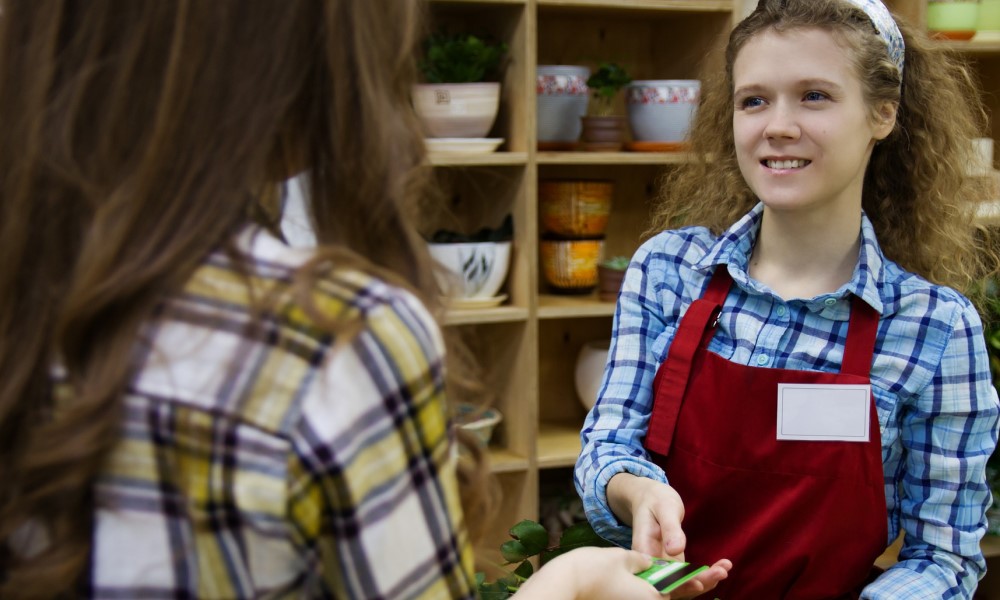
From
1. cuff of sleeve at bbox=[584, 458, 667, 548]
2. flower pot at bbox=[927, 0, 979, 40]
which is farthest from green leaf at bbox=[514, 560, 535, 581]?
flower pot at bbox=[927, 0, 979, 40]

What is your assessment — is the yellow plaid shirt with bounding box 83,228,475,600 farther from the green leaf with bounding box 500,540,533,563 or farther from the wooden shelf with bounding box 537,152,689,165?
the wooden shelf with bounding box 537,152,689,165

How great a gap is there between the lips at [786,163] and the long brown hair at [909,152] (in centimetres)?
12

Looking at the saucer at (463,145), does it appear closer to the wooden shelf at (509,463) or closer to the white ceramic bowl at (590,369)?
the white ceramic bowl at (590,369)

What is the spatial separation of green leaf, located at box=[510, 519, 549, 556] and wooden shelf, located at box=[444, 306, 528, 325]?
1017mm

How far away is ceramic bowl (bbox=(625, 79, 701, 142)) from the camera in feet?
7.51

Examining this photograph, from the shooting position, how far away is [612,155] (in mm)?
2293

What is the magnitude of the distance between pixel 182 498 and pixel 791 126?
0.90 m

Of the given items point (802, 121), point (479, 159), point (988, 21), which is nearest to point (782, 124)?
point (802, 121)

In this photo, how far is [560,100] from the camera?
2.26 metres

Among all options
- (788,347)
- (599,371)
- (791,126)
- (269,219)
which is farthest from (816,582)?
(599,371)

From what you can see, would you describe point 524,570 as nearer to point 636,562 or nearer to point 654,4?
point 636,562

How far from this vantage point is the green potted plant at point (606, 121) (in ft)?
7.59

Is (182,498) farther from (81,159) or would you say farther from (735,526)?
(735,526)

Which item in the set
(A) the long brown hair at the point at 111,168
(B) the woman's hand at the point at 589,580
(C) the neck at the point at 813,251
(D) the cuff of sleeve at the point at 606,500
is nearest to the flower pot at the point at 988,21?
(C) the neck at the point at 813,251
